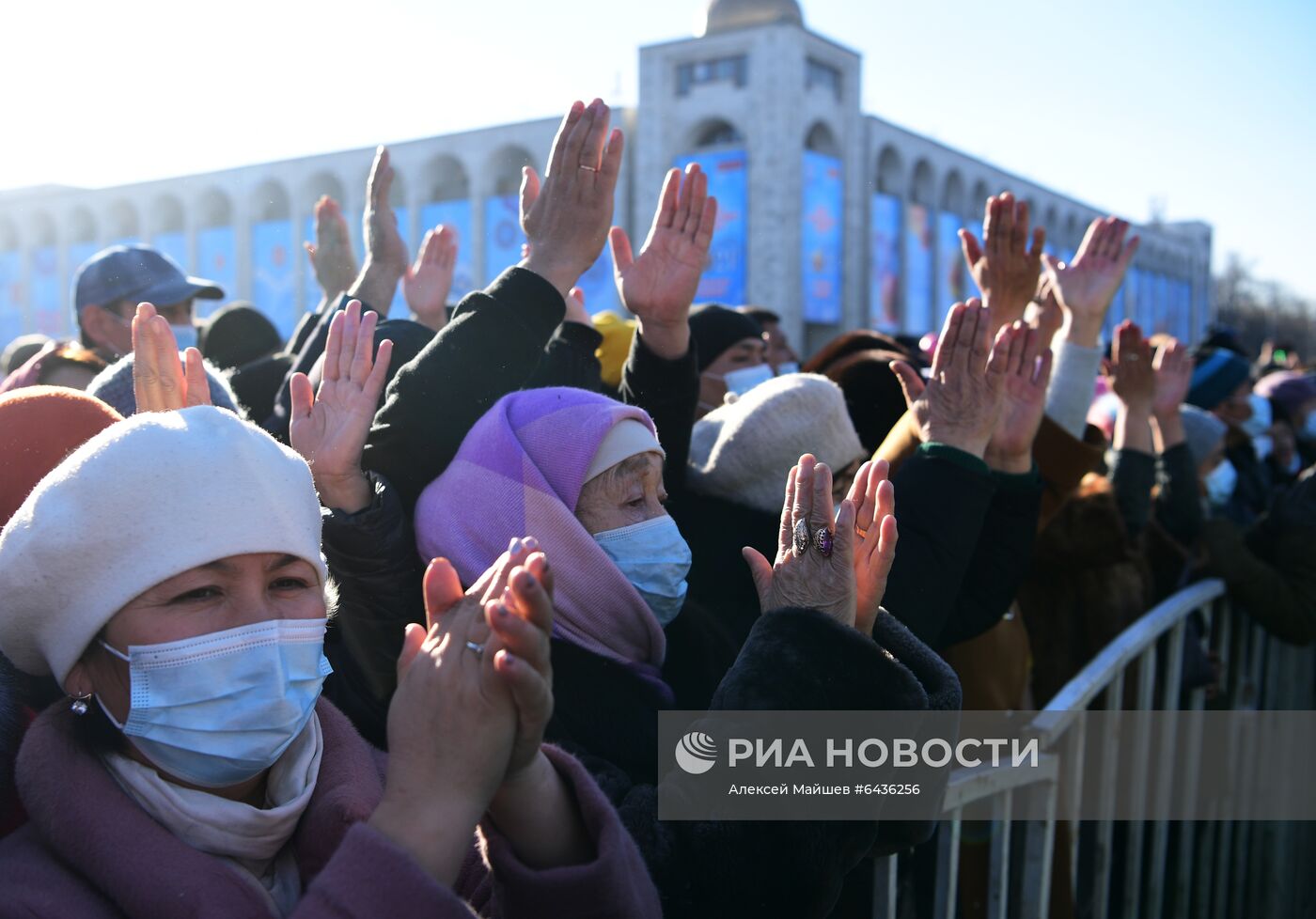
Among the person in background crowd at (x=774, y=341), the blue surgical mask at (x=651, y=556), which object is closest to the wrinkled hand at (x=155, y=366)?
the blue surgical mask at (x=651, y=556)

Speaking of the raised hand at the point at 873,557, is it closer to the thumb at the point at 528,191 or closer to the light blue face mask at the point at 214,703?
the light blue face mask at the point at 214,703

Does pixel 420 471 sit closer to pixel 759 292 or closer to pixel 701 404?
pixel 701 404

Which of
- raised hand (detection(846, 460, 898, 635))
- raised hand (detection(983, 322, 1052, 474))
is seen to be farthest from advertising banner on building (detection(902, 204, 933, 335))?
raised hand (detection(846, 460, 898, 635))

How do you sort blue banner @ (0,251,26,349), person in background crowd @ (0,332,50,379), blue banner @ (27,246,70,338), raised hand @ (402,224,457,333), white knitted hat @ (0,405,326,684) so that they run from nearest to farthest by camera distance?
white knitted hat @ (0,405,326,684) → raised hand @ (402,224,457,333) → person in background crowd @ (0,332,50,379) → blue banner @ (0,251,26,349) → blue banner @ (27,246,70,338)

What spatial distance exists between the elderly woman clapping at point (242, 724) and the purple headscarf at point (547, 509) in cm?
47

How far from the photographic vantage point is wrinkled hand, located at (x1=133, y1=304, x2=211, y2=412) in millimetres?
2146

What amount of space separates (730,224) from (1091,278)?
31.2 m

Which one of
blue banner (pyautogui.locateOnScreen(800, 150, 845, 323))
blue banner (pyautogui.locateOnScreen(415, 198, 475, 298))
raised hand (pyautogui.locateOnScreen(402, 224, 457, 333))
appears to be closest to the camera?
raised hand (pyautogui.locateOnScreen(402, 224, 457, 333))

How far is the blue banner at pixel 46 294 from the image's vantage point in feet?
116

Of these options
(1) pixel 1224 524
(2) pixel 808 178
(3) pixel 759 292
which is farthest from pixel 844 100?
(1) pixel 1224 524

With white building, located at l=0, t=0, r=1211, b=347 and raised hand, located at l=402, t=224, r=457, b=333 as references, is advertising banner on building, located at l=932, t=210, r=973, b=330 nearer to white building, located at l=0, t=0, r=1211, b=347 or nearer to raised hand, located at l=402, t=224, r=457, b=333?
white building, located at l=0, t=0, r=1211, b=347

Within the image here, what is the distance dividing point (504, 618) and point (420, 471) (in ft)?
3.61

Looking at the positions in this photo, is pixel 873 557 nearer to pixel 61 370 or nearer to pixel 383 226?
pixel 383 226

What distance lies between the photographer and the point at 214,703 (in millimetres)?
1476
